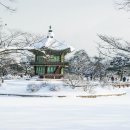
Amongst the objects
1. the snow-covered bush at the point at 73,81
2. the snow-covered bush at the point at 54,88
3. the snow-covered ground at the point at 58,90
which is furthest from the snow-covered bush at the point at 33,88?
the snow-covered bush at the point at 73,81

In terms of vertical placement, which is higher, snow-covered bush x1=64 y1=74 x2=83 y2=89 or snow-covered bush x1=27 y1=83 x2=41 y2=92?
snow-covered bush x1=64 y1=74 x2=83 y2=89

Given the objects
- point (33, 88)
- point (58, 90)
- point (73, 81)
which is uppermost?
point (73, 81)

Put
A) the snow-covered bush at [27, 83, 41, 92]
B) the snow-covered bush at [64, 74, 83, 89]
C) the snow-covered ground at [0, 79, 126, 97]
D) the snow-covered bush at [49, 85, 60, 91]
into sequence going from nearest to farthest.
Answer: the snow-covered ground at [0, 79, 126, 97] < the snow-covered bush at [49, 85, 60, 91] < the snow-covered bush at [27, 83, 41, 92] < the snow-covered bush at [64, 74, 83, 89]

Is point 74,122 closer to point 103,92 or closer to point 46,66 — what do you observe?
point 103,92

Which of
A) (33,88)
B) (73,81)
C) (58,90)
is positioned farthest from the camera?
(73,81)

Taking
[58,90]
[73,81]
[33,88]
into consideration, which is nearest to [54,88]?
[58,90]

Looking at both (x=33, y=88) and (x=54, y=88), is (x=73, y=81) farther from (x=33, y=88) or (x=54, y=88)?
(x=33, y=88)

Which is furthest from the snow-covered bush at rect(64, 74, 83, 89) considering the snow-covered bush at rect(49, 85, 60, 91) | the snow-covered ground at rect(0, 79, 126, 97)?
the snow-covered bush at rect(49, 85, 60, 91)

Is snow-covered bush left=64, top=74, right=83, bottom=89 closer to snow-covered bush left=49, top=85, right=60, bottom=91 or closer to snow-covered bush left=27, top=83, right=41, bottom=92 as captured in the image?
snow-covered bush left=49, top=85, right=60, bottom=91

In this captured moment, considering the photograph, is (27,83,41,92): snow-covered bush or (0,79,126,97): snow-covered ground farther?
(27,83,41,92): snow-covered bush

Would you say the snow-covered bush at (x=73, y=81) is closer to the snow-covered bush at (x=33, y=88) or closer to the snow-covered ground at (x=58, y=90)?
the snow-covered ground at (x=58, y=90)

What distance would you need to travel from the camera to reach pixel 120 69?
396 inches

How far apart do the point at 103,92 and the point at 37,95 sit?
6116 millimetres

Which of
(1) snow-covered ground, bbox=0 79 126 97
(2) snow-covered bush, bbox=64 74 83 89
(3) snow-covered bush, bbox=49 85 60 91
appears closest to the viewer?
(1) snow-covered ground, bbox=0 79 126 97
